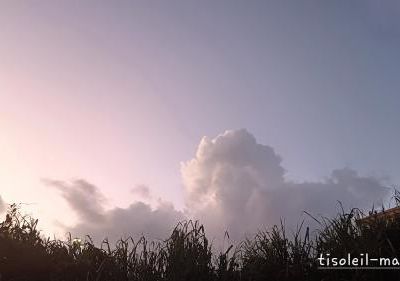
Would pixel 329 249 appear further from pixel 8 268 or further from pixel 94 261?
pixel 8 268

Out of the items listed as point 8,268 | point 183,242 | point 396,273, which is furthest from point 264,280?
point 8,268

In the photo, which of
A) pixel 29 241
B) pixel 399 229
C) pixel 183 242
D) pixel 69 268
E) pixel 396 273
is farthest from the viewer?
pixel 29 241

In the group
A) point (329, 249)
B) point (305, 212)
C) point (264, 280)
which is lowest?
point (264, 280)

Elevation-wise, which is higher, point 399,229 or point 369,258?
point 399,229

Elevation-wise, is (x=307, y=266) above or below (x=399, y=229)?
below

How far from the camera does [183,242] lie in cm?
1159

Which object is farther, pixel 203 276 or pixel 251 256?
pixel 251 256

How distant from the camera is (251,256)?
11977 millimetres

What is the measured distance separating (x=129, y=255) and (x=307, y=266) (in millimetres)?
4184

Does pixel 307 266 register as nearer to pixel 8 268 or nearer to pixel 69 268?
pixel 69 268

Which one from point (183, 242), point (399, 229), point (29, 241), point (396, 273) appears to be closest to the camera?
point (396, 273)

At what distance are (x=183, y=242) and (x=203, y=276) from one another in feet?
3.29

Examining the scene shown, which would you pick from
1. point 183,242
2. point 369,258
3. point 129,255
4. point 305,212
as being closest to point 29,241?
point 129,255

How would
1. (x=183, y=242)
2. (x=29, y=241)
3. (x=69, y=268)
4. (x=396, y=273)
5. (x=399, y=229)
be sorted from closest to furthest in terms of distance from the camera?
(x=396, y=273) → (x=399, y=229) → (x=183, y=242) → (x=69, y=268) → (x=29, y=241)
